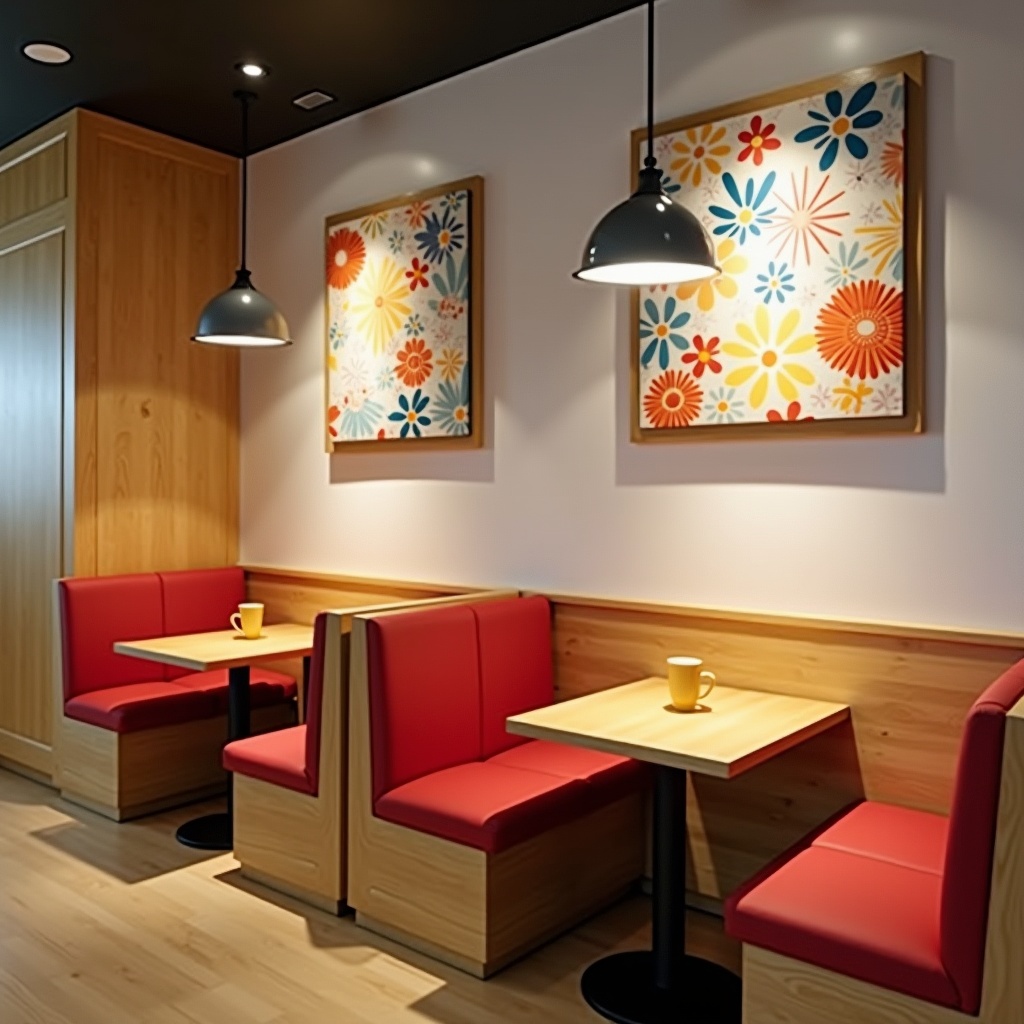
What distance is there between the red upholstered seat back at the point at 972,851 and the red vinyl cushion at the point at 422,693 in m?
1.50

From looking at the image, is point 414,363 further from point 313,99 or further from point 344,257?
point 313,99

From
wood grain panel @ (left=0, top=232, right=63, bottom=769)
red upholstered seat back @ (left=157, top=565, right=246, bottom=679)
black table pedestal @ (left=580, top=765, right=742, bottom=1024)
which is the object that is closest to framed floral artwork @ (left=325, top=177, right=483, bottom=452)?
red upholstered seat back @ (left=157, top=565, right=246, bottom=679)

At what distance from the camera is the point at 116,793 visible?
370 cm

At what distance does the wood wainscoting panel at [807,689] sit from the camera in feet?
8.39

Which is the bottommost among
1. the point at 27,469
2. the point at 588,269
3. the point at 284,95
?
the point at 27,469

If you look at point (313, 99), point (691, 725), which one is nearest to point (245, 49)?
point (313, 99)

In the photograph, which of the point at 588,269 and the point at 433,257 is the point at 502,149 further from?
the point at 588,269

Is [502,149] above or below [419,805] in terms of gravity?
above

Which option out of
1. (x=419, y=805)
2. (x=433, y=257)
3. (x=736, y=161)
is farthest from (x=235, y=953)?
(x=736, y=161)

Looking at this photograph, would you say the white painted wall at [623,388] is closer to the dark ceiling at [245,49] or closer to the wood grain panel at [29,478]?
the dark ceiling at [245,49]

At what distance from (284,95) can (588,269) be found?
2059mm

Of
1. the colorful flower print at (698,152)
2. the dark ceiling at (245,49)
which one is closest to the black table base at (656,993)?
the colorful flower print at (698,152)

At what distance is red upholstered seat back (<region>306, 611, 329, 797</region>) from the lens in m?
2.96

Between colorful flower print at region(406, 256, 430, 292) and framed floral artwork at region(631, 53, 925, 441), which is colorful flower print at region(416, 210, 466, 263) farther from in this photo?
framed floral artwork at region(631, 53, 925, 441)
